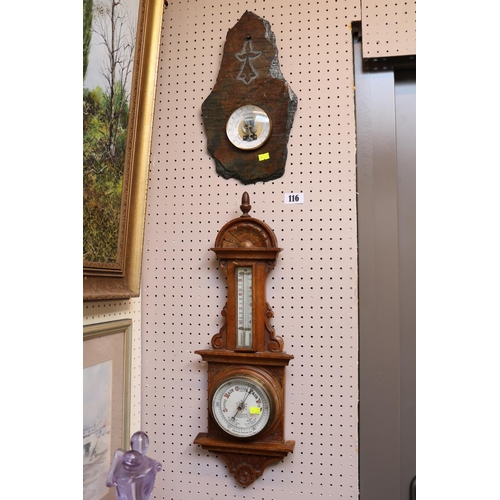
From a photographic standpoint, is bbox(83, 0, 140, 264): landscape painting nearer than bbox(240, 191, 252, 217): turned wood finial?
Yes

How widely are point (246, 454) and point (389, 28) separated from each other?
148cm

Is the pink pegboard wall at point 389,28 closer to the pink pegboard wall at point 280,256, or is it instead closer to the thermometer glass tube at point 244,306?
the pink pegboard wall at point 280,256

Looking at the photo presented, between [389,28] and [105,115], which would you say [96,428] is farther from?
[389,28]

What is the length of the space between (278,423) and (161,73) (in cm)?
130

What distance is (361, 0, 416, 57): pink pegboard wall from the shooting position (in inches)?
60.3

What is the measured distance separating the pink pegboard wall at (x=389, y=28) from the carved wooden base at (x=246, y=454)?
1315mm

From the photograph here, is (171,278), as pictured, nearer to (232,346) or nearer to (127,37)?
(232,346)

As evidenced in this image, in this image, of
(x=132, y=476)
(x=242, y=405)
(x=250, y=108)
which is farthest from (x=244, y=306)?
(x=132, y=476)

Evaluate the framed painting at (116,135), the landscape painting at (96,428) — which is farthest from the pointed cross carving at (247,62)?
the landscape painting at (96,428)

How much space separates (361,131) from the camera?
1579 mm

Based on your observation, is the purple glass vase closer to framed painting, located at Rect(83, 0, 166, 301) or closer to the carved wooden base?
framed painting, located at Rect(83, 0, 166, 301)

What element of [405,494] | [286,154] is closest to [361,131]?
[286,154]

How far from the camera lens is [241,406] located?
151cm

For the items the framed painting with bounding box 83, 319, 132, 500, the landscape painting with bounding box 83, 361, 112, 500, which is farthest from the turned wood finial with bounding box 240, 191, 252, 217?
the landscape painting with bounding box 83, 361, 112, 500
